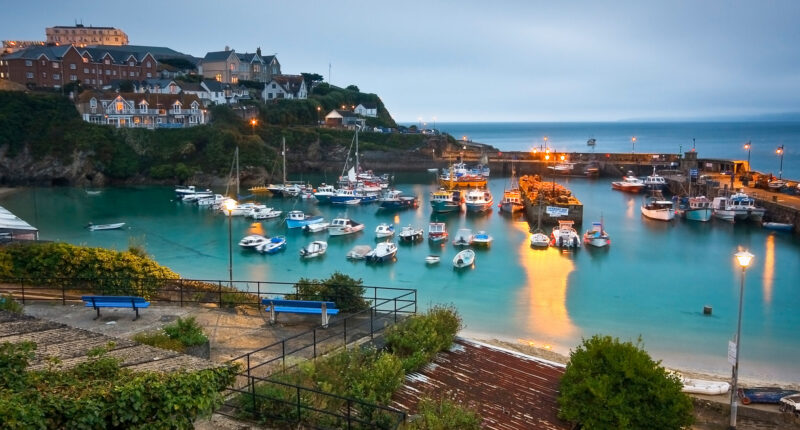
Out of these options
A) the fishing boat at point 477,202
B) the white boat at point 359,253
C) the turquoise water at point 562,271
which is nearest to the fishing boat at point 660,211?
the turquoise water at point 562,271

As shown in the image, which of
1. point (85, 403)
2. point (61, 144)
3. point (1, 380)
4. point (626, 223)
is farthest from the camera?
point (61, 144)

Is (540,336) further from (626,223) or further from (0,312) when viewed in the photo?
(626,223)

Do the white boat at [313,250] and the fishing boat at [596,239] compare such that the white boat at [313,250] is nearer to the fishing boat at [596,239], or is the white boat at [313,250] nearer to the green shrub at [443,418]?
the fishing boat at [596,239]

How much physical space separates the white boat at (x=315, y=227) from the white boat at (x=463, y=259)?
13.1 meters

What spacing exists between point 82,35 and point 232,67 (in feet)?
171

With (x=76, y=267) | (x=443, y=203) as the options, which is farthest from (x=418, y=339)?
(x=443, y=203)

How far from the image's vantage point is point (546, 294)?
29703 mm

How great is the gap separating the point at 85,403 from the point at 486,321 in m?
20.8

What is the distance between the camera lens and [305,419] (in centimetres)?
878

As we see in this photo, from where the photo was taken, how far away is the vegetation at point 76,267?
57.9 ft

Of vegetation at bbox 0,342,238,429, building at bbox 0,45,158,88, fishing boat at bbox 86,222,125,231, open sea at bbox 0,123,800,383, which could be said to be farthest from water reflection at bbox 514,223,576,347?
building at bbox 0,45,158,88

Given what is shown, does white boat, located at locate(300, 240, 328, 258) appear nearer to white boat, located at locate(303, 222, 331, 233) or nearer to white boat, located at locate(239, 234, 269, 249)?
white boat, located at locate(239, 234, 269, 249)

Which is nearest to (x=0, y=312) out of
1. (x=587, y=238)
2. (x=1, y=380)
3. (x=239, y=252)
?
(x=1, y=380)

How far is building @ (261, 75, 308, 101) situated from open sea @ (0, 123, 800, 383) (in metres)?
47.1
